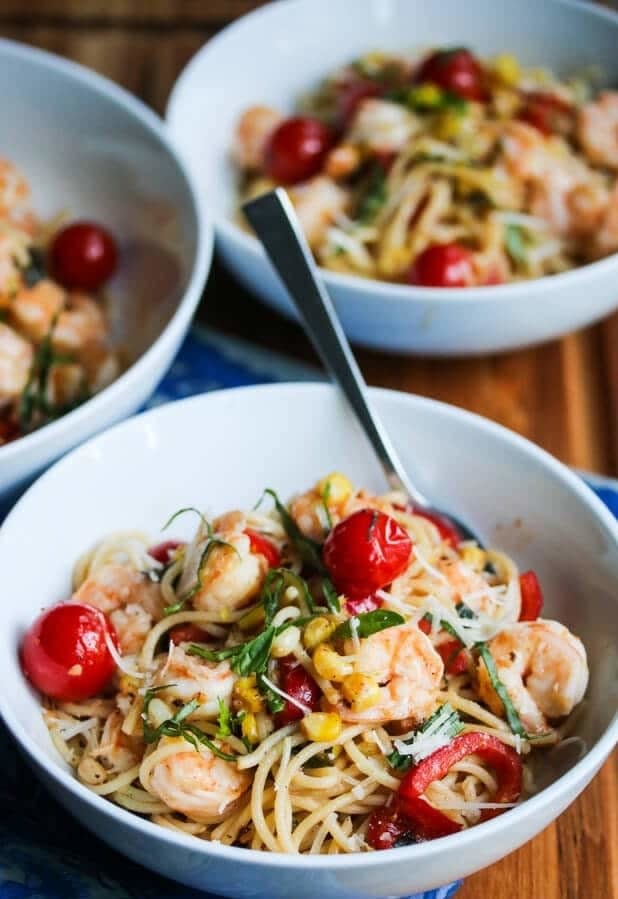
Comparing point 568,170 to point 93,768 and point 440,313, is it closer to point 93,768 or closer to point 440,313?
point 440,313

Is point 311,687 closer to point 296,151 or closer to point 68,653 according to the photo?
point 68,653

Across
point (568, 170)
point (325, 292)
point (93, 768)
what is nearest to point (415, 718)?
point (93, 768)

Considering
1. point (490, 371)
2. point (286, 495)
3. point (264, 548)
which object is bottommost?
point (490, 371)

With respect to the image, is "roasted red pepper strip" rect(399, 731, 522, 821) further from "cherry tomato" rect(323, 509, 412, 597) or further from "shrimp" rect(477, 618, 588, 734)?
"cherry tomato" rect(323, 509, 412, 597)

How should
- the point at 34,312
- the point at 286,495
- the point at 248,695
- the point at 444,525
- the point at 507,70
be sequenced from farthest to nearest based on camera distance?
1. the point at 507,70
2. the point at 34,312
3. the point at 286,495
4. the point at 444,525
5. the point at 248,695

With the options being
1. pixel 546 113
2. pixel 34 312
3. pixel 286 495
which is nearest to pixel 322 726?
pixel 286 495

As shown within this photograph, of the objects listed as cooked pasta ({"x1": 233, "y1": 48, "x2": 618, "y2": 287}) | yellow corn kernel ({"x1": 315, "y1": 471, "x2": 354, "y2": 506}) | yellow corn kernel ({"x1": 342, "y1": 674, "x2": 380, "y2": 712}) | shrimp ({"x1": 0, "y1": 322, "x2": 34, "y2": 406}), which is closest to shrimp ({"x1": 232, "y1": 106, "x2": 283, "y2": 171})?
cooked pasta ({"x1": 233, "y1": 48, "x2": 618, "y2": 287})
